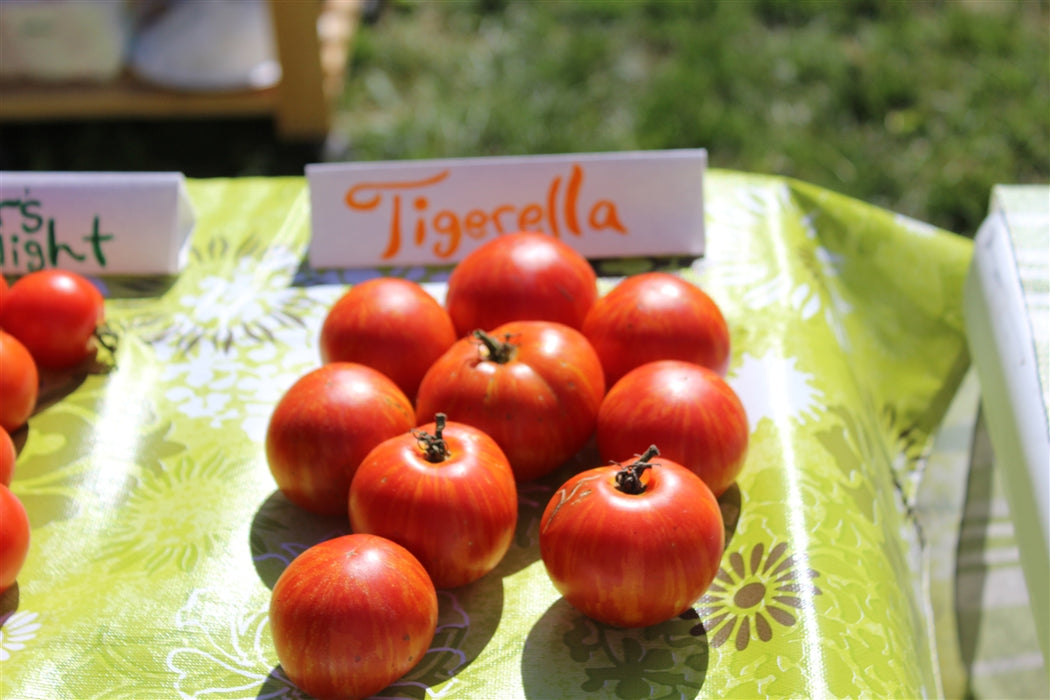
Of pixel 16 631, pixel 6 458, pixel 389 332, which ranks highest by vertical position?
pixel 389 332

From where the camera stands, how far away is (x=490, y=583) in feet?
2.90

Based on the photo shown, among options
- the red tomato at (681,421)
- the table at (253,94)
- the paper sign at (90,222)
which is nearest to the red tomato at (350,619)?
the red tomato at (681,421)

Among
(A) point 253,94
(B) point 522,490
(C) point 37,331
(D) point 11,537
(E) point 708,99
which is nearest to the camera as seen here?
(D) point 11,537

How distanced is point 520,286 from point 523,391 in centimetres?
15

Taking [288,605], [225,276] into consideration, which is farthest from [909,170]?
[288,605]

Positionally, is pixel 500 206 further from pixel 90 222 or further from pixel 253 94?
pixel 253 94

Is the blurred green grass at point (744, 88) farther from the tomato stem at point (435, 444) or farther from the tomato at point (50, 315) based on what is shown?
the tomato stem at point (435, 444)

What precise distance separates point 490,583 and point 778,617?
0.25 metres

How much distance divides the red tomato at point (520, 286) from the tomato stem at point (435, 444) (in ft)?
0.73

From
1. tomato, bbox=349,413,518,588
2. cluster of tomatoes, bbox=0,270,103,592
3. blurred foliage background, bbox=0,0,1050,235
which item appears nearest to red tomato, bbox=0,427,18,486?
cluster of tomatoes, bbox=0,270,103,592

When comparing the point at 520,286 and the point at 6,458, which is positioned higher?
the point at 520,286

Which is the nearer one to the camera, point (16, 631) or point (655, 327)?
point (16, 631)

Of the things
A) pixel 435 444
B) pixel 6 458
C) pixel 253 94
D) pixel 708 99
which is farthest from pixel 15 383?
pixel 708 99

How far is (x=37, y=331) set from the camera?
109 cm
